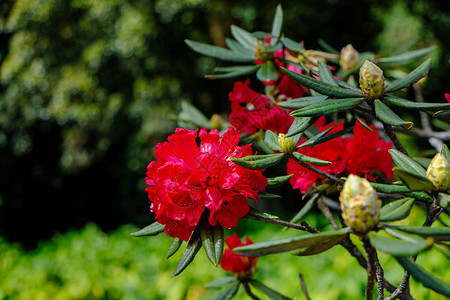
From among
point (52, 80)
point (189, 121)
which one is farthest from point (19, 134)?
point (189, 121)

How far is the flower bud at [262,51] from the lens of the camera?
100 centimetres

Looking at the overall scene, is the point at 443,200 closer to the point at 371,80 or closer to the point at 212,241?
the point at 371,80

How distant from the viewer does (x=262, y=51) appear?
100 centimetres

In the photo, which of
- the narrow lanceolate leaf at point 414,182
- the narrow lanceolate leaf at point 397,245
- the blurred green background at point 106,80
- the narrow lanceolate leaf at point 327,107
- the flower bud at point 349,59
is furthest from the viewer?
the blurred green background at point 106,80

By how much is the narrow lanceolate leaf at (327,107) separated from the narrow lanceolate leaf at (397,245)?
22 centimetres

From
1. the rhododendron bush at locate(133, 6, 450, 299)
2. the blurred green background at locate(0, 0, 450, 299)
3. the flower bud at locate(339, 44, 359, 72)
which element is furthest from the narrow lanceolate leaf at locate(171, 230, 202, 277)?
the blurred green background at locate(0, 0, 450, 299)

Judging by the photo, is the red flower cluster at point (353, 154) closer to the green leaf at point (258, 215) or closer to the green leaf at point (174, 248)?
the green leaf at point (258, 215)

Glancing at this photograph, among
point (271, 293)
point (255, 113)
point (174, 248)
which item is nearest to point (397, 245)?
point (174, 248)

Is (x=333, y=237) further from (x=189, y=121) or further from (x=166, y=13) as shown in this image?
(x=166, y=13)

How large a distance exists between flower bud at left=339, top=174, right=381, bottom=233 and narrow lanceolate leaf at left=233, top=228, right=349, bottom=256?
0.02 metres

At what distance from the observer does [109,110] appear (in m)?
3.95

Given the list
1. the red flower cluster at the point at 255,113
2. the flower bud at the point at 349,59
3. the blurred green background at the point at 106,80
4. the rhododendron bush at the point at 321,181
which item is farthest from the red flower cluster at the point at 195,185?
the blurred green background at the point at 106,80

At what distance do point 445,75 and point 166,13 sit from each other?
2454 mm

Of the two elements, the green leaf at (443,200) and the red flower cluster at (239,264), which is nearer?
the green leaf at (443,200)
